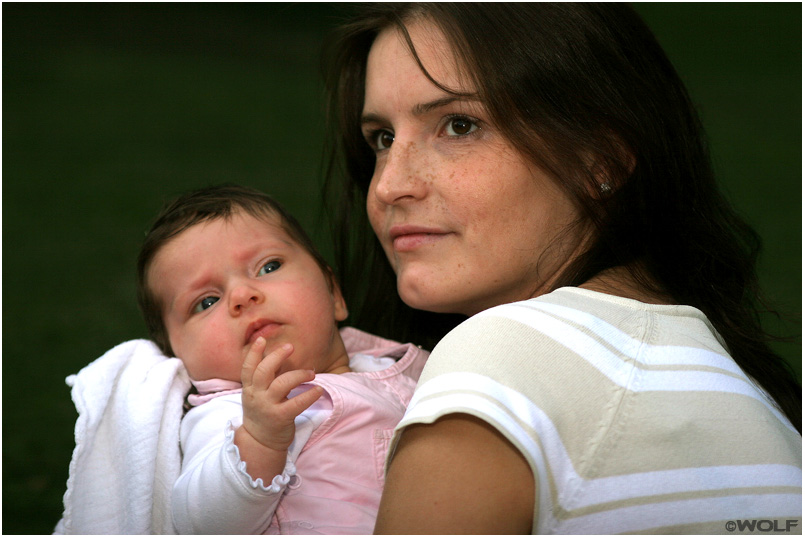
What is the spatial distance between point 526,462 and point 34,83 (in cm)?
862

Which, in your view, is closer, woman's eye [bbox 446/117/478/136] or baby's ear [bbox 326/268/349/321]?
woman's eye [bbox 446/117/478/136]

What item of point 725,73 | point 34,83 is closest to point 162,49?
point 34,83

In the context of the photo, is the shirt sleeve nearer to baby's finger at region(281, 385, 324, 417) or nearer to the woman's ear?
baby's finger at region(281, 385, 324, 417)

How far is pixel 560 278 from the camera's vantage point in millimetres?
1473

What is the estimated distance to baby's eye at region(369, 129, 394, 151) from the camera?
1814 mm

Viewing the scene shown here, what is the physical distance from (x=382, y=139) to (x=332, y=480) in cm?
79

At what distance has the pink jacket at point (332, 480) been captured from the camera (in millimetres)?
1423

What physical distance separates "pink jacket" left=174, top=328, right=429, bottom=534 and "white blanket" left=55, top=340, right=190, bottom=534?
0.16m

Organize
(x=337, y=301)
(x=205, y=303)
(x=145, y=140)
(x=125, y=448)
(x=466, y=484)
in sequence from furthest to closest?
1. (x=145, y=140)
2. (x=337, y=301)
3. (x=205, y=303)
4. (x=125, y=448)
5. (x=466, y=484)

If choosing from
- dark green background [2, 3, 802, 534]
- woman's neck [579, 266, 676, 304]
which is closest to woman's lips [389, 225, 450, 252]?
woman's neck [579, 266, 676, 304]

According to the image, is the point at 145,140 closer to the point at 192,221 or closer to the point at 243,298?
the point at 192,221

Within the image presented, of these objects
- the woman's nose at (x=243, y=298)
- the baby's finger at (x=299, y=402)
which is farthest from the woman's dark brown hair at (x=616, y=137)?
the woman's nose at (x=243, y=298)

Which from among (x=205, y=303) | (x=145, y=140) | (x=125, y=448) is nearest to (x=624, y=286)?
(x=205, y=303)

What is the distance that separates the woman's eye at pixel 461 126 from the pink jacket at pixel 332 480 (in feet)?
1.87
